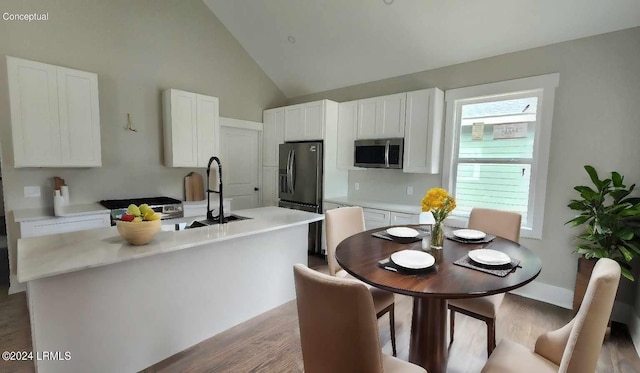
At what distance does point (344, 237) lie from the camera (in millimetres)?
2400

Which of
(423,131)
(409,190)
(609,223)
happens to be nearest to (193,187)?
(409,190)

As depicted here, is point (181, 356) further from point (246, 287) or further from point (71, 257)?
point (71, 257)

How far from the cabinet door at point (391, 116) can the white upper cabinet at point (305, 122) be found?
83 cm

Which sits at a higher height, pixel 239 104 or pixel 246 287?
pixel 239 104

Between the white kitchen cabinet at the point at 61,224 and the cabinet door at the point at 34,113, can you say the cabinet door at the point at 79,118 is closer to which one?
the cabinet door at the point at 34,113

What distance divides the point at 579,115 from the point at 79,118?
5094 mm

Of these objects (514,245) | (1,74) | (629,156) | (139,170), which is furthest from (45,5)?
(629,156)

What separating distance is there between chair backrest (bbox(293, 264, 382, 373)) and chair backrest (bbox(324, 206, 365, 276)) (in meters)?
1.02

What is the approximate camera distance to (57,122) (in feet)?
9.62

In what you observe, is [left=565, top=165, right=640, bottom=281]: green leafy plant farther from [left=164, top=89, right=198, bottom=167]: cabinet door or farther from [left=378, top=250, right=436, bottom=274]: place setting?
[left=164, top=89, right=198, bottom=167]: cabinet door

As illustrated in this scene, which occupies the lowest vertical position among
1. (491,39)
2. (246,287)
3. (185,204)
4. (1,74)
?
(246,287)

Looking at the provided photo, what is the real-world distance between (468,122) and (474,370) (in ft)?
8.55

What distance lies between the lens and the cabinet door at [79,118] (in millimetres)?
2971

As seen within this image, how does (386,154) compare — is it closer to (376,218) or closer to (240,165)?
(376,218)
